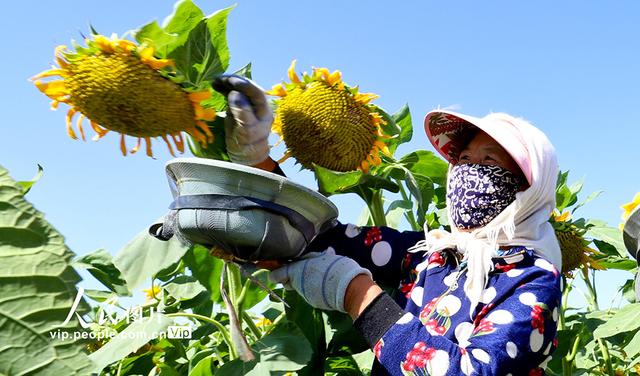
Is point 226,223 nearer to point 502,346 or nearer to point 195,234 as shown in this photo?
point 195,234

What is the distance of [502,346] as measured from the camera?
138 cm

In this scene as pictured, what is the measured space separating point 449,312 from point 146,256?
667mm

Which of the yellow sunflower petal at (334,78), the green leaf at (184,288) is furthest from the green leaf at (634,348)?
the green leaf at (184,288)

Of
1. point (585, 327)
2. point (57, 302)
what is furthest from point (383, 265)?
point (57, 302)

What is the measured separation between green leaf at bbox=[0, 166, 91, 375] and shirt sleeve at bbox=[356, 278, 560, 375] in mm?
1164

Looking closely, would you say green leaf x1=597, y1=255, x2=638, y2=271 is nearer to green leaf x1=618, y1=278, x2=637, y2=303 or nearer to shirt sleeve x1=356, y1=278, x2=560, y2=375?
green leaf x1=618, y1=278, x2=637, y2=303

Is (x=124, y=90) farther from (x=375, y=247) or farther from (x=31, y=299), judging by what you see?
(x=31, y=299)

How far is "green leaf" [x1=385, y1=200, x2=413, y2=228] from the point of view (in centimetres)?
203

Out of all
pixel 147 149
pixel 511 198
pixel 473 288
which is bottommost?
pixel 473 288

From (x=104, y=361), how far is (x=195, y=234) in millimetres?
477

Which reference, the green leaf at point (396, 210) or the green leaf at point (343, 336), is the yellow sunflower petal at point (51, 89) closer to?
the green leaf at point (343, 336)

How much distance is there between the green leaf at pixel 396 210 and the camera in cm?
203

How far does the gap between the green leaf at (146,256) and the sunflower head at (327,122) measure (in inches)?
13.2

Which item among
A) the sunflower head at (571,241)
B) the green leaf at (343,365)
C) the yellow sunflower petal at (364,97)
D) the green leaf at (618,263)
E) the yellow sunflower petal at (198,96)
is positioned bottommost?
the green leaf at (618,263)
